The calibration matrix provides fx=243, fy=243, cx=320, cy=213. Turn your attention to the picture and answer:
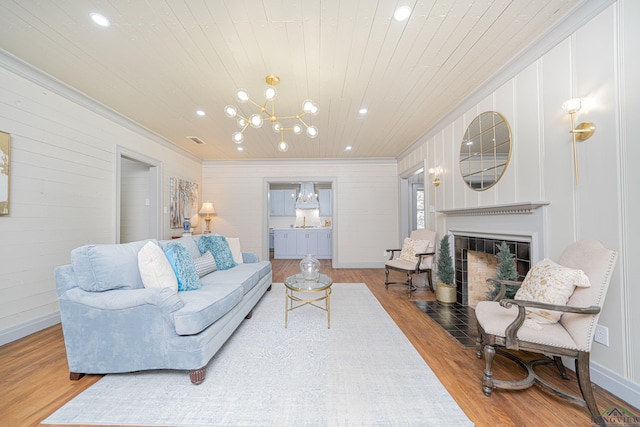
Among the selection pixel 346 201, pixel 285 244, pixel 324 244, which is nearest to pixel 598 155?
pixel 346 201

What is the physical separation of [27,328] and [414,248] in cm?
492

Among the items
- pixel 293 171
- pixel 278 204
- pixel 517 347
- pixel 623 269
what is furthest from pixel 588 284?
pixel 278 204

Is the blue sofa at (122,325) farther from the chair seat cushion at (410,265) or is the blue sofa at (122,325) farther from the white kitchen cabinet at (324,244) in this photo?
the white kitchen cabinet at (324,244)

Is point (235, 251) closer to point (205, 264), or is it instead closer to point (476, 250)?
point (205, 264)

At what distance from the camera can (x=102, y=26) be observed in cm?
190

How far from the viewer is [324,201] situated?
8148 mm

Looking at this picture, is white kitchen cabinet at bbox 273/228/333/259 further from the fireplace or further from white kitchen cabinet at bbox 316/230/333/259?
the fireplace

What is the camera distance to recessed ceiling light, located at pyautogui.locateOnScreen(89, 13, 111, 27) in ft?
5.88

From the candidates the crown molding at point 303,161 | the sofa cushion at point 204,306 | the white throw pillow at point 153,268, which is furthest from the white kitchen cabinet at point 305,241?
the white throw pillow at point 153,268

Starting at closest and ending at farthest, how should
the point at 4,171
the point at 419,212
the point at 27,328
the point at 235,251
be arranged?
the point at 4,171, the point at 27,328, the point at 235,251, the point at 419,212

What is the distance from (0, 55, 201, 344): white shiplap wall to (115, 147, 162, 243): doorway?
98cm

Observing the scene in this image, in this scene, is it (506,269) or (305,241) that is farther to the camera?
(305,241)

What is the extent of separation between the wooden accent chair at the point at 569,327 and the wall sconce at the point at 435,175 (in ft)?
7.53

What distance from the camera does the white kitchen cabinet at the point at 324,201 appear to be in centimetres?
809
